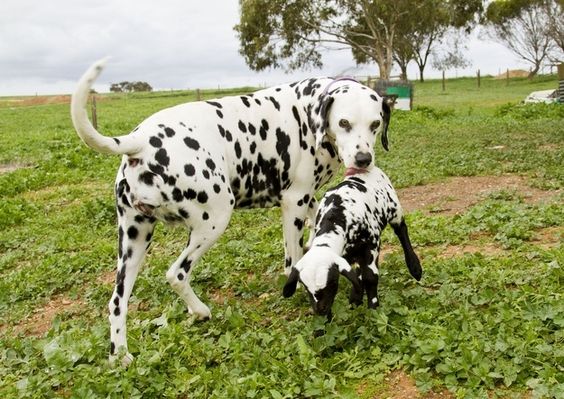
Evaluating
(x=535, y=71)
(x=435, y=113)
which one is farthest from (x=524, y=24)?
(x=435, y=113)

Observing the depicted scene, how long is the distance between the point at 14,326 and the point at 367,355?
3.63 meters

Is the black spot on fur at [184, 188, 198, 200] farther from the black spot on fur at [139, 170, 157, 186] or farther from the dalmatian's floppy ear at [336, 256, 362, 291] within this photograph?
the dalmatian's floppy ear at [336, 256, 362, 291]

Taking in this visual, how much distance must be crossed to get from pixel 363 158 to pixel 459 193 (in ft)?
14.9

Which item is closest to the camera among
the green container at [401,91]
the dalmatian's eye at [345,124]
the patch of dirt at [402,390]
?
the patch of dirt at [402,390]

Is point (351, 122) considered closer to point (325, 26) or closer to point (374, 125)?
point (374, 125)

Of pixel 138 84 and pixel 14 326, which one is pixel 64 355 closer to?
pixel 14 326

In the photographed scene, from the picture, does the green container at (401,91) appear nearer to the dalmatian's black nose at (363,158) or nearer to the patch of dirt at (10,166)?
the patch of dirt at (10,166)

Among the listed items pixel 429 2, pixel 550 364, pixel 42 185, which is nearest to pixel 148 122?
pixel 550 364

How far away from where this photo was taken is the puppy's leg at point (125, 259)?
14.8ft

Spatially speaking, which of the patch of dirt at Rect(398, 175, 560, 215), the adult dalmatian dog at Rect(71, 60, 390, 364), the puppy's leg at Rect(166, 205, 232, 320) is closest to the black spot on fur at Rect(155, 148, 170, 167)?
the adult dalmatian dog at Rect(71, 60, 390, 364)

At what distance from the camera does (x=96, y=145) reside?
4301 millimetres

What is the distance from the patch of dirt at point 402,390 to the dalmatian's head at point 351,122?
1.80 metres

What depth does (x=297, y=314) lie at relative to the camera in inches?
200

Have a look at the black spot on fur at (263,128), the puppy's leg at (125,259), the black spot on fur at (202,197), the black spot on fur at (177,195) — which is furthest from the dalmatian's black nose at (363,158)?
the puppy's leg at (125,259)
